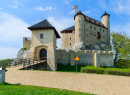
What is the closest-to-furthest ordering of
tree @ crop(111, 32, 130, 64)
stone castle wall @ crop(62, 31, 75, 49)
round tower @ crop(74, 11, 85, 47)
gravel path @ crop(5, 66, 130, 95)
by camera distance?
gravel path @ crop(5, 66, 130, 95)
tree @ crop(111, 32, 130, 64)
round tower @ crop(74, 11, 85, 47)
stone castle wall @ crop(62, 31, 75, 49)

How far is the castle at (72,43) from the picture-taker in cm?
1725

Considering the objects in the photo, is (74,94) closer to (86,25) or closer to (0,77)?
(0,77)

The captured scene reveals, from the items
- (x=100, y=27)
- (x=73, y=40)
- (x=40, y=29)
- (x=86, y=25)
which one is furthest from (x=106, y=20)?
(x=40, y=29)

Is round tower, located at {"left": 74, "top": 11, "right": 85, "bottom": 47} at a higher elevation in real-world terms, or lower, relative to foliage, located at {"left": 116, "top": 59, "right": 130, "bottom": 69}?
higher

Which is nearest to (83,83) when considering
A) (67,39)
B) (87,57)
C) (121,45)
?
(87,57)

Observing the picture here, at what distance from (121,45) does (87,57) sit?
14.0 m

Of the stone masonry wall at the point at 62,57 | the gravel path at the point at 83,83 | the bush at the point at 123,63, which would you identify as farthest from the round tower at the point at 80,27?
the gravel path at the point at 83,83

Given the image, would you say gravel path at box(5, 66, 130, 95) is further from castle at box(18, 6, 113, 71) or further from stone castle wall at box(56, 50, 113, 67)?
stone castle wall at box(56, 50, 113, 67)

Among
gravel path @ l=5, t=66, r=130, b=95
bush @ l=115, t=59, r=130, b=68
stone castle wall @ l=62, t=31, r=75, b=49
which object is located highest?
stone castle wall @ l=62, t=31, r=75, b=49

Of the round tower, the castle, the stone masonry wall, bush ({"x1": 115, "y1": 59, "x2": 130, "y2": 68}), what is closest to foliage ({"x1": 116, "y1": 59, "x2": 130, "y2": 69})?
bush ({"x1": 115, "y1": 59, "x2": 130, "y2": 68})

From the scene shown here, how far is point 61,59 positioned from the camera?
2172cm

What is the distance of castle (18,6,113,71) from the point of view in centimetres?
1725

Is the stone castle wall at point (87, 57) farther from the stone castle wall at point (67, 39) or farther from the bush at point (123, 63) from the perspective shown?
the stone castle wall at point (67, 39)

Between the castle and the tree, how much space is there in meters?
5.21
